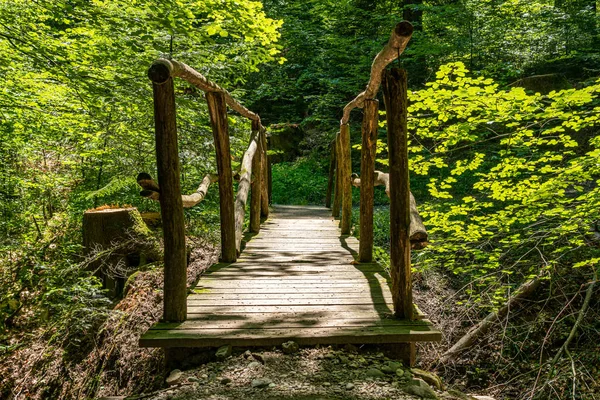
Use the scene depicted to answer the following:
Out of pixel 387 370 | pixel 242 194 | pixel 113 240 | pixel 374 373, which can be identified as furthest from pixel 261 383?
pixel 113 240

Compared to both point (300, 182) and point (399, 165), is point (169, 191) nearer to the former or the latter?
point (399, 165)

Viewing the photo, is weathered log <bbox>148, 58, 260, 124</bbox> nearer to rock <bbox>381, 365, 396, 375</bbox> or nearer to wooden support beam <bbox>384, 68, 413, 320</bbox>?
wooden support beam <bbox>384, 68, 413, 320</bbox>

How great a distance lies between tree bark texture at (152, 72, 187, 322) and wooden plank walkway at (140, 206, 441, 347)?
19 cm

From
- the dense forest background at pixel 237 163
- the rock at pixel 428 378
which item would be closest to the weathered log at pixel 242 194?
the dense forest background at pixel 237 163

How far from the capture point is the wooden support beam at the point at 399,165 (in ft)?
8.63

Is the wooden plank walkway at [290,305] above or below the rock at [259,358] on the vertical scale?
above

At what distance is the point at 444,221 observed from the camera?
4.58 meters

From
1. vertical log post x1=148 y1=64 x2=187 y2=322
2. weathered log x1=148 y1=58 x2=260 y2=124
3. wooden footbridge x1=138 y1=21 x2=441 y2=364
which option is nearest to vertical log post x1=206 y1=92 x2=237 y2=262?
wooden footbridge x1=138 y1=21 x2=441 y2=364

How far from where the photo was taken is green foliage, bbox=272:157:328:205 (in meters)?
13.0

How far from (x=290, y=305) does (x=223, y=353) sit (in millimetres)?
775

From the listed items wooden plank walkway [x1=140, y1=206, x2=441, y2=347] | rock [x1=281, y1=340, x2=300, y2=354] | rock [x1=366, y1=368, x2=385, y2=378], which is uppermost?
wooden plank walkway [x1=140, y1=206, x2=441, y2=347]

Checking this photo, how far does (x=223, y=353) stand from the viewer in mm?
2416

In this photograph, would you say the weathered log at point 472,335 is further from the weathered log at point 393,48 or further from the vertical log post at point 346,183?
the weathered log at point 393,48

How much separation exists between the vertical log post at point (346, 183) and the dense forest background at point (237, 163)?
72 centimetres
